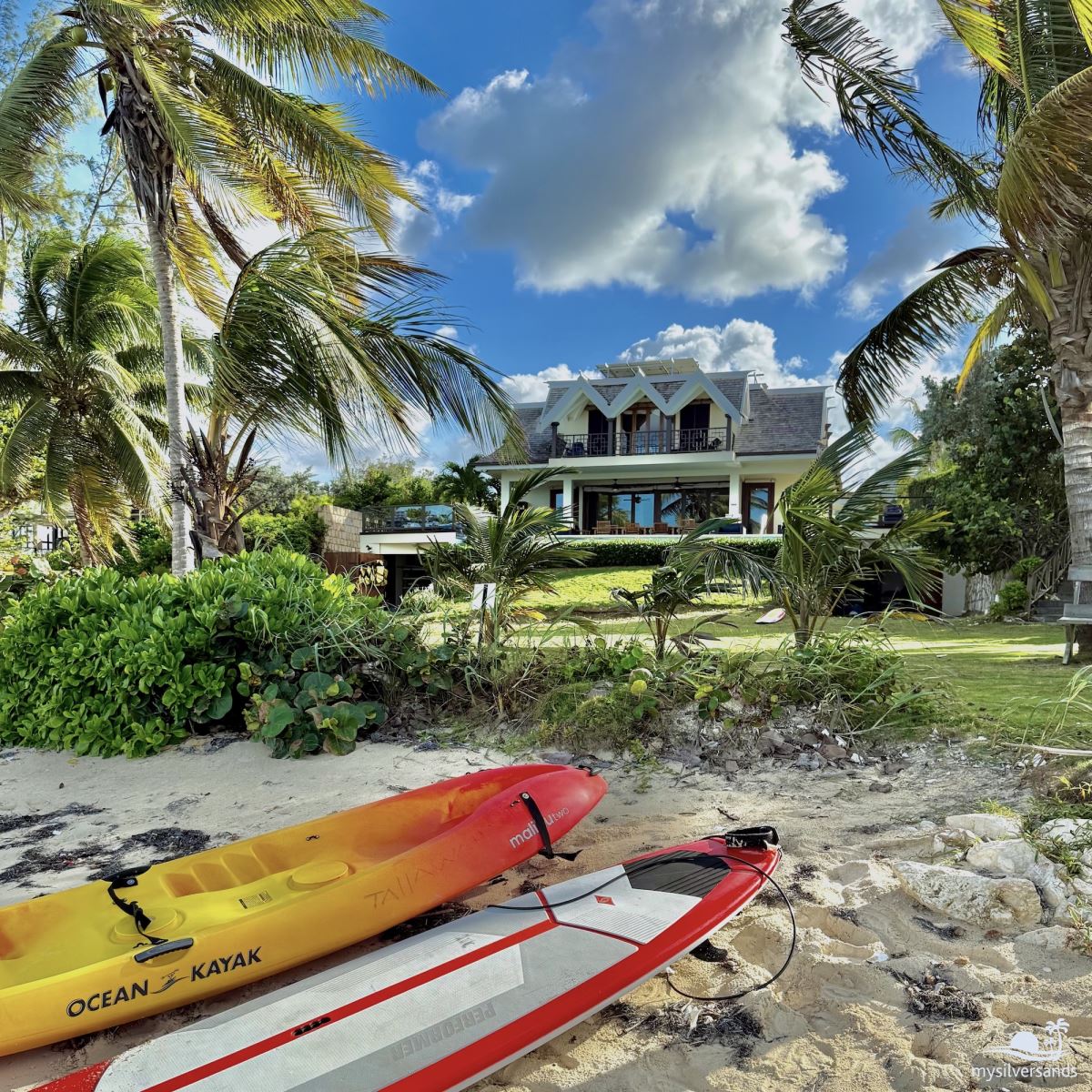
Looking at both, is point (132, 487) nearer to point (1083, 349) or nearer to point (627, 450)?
point (1083, 349)

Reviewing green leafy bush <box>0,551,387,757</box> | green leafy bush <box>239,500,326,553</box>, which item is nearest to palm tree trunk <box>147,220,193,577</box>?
green leafy bush <box>0,551,387,757</box>

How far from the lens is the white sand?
2.26 meters

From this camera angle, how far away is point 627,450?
26578 mm

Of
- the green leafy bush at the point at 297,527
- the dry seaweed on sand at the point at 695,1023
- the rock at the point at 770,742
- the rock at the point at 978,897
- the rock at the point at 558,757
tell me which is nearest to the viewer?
the dry seaweed on sand at the point at 695,1023

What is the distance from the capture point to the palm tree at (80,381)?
41.8ft

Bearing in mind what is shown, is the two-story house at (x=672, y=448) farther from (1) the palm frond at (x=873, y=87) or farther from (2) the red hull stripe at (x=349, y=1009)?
(2) the red hull stripe at (x=349, y=1009)

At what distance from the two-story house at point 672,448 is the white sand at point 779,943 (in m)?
20.0

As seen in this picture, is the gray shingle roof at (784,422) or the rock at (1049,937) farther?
the gray shingle roof at (784,422)

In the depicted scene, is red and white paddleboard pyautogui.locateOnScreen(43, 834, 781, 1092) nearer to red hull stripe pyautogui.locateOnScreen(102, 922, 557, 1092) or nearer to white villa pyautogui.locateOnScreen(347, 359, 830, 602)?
red hull stripe pyautogui.locateOnScreen(102, 922, 557, 1092)

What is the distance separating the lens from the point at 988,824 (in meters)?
3.55

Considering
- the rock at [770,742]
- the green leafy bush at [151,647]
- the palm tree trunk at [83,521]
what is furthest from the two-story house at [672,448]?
the rock at [770,742]

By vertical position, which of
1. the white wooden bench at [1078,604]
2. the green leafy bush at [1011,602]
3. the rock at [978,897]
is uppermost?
the white wooden bench at [1078,604]

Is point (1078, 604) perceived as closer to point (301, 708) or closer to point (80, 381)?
point (301, 708)

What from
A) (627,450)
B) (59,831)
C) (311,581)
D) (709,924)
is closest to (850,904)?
(709,924)
